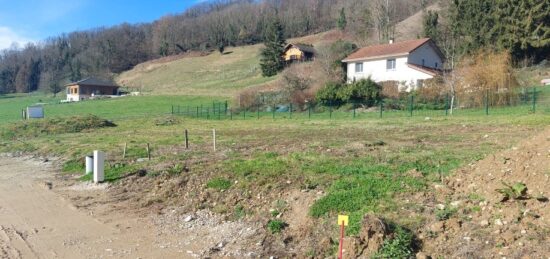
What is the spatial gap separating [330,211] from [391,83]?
1428 inches

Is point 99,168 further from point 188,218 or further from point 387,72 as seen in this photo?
point 387,72

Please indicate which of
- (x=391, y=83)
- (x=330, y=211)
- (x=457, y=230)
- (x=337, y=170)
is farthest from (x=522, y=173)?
(x=391, y=83)

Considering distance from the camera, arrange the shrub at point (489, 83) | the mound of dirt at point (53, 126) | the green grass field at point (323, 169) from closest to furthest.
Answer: the green grass field at point (323, 169) → the shrub at point (489, 83) → the mound of dirt at point (53, 126)

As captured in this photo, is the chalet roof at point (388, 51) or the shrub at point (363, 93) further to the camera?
the chalet roof at point (388, 51)

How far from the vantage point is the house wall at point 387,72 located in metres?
46.1

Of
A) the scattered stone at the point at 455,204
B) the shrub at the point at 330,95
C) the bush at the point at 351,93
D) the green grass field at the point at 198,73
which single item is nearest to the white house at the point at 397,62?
the bush at the point at 351,93

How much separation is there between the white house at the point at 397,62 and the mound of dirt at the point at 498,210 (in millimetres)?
37608

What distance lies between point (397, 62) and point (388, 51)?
1.80 metres

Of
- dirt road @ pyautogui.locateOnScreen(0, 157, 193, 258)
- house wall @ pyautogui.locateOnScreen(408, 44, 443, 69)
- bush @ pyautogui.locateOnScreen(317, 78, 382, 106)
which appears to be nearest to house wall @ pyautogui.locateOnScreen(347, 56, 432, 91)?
house wall @ pyautogui.locateOnScreen(408, 44, 443, 69)

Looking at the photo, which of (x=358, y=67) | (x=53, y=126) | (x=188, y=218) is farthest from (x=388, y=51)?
(x=188, y=218)

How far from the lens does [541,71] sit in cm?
4244

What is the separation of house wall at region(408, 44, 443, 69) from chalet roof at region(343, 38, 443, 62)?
17.8 inches

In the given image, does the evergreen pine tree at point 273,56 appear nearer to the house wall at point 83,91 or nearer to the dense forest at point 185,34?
the dense forest at point 185,34

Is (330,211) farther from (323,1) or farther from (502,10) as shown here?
(323,1)
